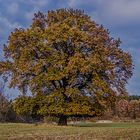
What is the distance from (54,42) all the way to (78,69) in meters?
4.22

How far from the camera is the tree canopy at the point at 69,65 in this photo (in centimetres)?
4806

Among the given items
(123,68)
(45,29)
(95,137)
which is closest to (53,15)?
(45,29)

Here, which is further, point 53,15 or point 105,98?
point 53,15

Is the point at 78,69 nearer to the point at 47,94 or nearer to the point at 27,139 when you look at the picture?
the point at 47,94

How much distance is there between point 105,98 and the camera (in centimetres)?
→ 4959

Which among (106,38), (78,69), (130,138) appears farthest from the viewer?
(106,38)

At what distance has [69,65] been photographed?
47344 mm

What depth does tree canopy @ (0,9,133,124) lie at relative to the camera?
48.1 meters

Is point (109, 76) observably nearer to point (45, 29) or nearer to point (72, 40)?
point (72, 40)

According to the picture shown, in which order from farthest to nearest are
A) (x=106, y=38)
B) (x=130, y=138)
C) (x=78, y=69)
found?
(x=106, y=38), (x=78, y=69), (x=130, y=138)

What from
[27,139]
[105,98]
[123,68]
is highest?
[123,68]

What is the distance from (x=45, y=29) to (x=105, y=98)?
1000 cm

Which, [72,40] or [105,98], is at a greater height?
[72,40]

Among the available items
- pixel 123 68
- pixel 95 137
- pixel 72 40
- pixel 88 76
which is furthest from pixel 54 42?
pixel 95 137
